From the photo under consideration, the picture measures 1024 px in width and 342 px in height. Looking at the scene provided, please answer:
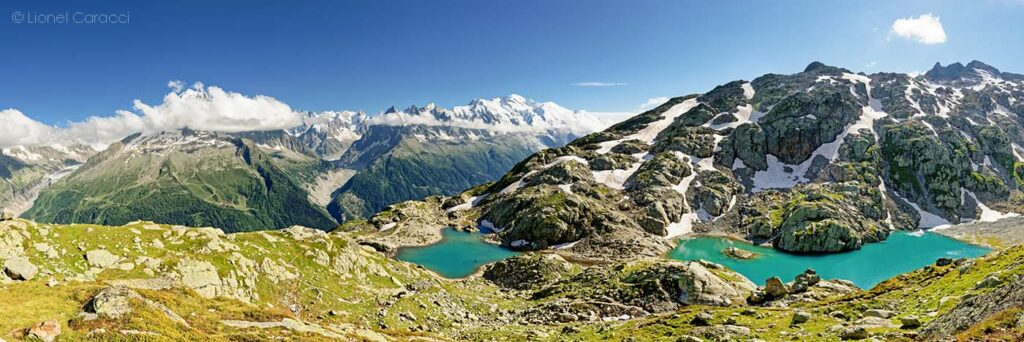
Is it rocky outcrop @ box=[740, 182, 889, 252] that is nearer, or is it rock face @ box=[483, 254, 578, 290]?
rock face @ box=[483, 254, 578, 290]

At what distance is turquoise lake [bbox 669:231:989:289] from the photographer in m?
121

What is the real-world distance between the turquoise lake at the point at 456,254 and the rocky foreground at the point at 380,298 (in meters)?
49.1

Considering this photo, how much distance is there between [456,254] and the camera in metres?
146

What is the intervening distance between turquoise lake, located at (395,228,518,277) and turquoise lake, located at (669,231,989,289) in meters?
58.9

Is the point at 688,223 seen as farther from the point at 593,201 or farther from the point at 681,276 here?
the point at 681,276

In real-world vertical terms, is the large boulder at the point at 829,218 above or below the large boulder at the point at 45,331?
below

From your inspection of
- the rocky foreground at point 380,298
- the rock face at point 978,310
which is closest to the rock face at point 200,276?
the rocky foreground at point 380,298

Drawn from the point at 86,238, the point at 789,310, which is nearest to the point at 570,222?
the point at 789,310

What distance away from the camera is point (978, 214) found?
625 feet

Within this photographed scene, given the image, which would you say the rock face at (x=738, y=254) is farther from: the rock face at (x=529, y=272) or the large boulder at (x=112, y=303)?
the large boulder at (x=112, y=303)

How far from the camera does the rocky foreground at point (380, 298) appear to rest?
76.4ft

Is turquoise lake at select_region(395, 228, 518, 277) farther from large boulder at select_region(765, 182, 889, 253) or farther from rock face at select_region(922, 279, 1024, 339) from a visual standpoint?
rock face at select_region(922, 279, 1024, 339)

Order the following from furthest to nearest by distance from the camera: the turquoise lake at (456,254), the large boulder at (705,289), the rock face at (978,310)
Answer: the turquoise lake at (456,254) < the large boulder at (705,289) < the rock face at (978,310)

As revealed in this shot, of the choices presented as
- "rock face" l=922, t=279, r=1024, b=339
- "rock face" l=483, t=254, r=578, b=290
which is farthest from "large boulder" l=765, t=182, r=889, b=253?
"rock face" l=922, t=279, r=1024, b=339
